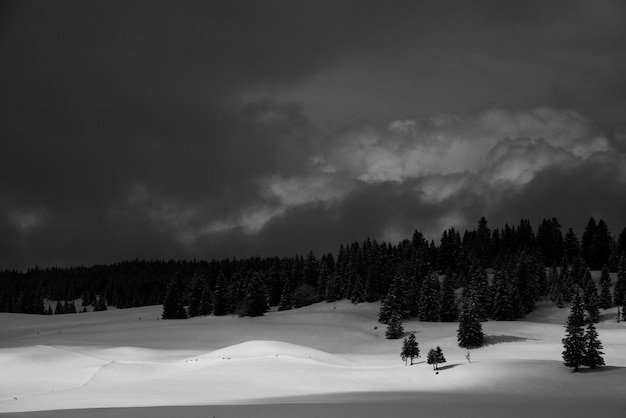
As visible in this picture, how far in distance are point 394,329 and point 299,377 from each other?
4255cm

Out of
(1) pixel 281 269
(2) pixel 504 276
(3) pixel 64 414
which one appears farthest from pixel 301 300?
(3) pixel 64 414

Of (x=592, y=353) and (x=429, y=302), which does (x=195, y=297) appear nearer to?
(x=429, y=302)

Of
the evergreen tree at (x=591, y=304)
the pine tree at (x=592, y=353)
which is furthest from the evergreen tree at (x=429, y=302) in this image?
the pine tree at (x=592, y=353)

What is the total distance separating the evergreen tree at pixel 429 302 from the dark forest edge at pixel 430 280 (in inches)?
6.8

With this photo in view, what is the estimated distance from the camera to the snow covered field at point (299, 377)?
88.2ft

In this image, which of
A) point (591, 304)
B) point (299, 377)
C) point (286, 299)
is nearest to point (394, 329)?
point (591, 304)

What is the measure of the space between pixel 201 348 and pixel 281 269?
6892cm

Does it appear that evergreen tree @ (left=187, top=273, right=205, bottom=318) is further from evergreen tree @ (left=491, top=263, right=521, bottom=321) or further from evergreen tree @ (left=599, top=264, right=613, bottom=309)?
evergreen tree @ (left=599, top=264, right=613, bottom=309)

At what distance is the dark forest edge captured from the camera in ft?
313

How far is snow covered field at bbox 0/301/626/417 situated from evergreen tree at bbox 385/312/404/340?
182cm

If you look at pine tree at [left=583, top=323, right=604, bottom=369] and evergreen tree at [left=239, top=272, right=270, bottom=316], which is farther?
evergreen tree at [left=239, top=272, right=270, bottom=316]

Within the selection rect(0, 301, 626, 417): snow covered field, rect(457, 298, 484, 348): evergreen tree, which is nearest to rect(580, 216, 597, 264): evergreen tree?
rect(0, 301, 626, 417): snow covered field

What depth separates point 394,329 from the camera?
83.1 meters

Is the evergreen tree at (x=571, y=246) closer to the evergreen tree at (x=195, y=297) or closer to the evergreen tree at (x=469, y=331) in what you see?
the evergreen tree at (x=469, y=331)
